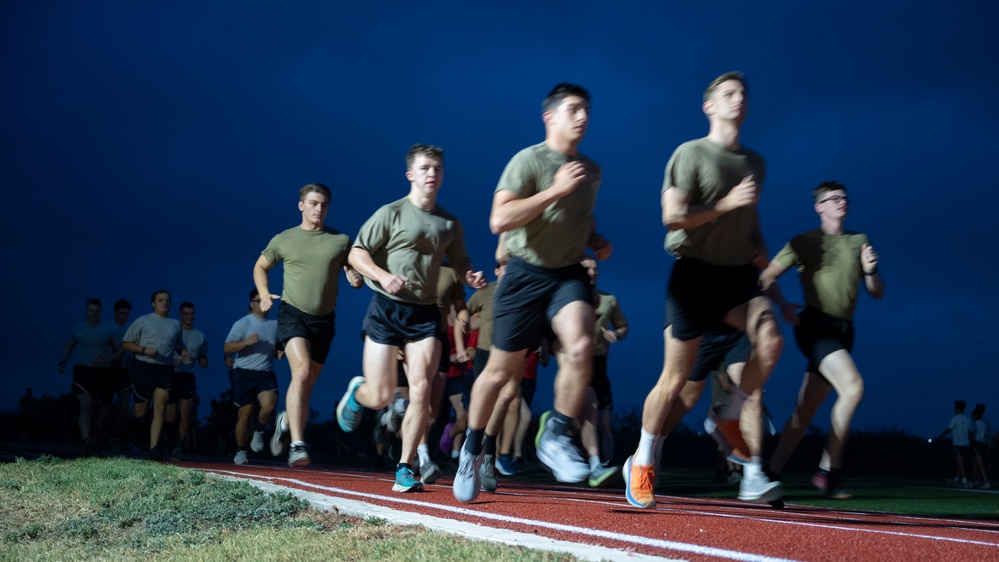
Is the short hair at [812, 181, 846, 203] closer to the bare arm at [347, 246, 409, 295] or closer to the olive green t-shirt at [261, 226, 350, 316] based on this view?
the bare arm at [347, 246, 409, 295]

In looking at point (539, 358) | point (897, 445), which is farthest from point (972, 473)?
point (539, 358)

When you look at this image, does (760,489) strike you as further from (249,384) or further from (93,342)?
(93,342)

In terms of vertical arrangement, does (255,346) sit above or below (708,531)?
above

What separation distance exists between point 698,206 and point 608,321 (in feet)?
21.3

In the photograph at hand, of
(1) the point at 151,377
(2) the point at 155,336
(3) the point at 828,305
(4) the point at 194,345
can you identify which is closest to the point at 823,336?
(3) the point at 828,305

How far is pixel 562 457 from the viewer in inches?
224

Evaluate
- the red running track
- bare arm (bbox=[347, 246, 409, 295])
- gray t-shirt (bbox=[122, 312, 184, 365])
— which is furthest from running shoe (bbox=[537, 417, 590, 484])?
gray t-shirt (bbox=[122, 312, 184, 365])

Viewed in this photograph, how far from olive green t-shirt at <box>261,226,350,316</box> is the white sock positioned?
4.71 m

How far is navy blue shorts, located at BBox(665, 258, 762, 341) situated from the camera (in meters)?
6.07

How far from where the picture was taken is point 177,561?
17.7 feet

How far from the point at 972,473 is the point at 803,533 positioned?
55.8 ft

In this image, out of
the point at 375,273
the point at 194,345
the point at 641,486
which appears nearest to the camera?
the point at 641,486

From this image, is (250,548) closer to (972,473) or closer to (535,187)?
(535,187)

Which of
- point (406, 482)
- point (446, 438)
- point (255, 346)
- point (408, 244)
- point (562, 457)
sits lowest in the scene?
point (406, 482)
